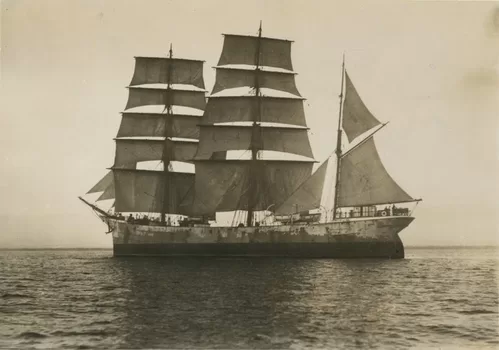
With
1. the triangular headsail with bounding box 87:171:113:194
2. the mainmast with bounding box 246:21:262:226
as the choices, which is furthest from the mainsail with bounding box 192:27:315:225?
the triangular headsail with bounding box 87:171:113:194

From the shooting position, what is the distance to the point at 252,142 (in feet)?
170

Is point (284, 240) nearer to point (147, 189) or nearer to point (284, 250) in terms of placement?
point (284, 250)

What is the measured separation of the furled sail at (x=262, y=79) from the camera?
51.1 metres

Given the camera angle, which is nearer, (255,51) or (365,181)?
(365,181)

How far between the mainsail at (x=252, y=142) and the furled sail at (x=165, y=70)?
3464 mm

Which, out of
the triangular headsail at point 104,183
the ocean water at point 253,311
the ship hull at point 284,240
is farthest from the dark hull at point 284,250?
the ocean water at point 253,311

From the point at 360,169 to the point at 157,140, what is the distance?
18.6 m

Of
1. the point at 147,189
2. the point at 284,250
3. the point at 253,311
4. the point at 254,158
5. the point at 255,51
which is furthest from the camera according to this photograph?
the point at 147,189

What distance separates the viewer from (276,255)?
48.6 m

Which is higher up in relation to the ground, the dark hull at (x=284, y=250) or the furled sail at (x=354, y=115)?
the furled sail at (x=354, y=115)

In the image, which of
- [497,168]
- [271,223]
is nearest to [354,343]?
[497,168]

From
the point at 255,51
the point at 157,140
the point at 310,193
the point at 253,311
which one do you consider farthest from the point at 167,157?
the point at 253,311

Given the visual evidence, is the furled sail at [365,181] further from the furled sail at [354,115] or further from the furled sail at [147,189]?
the furled sail at [147,189]

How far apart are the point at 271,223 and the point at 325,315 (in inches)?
1163
